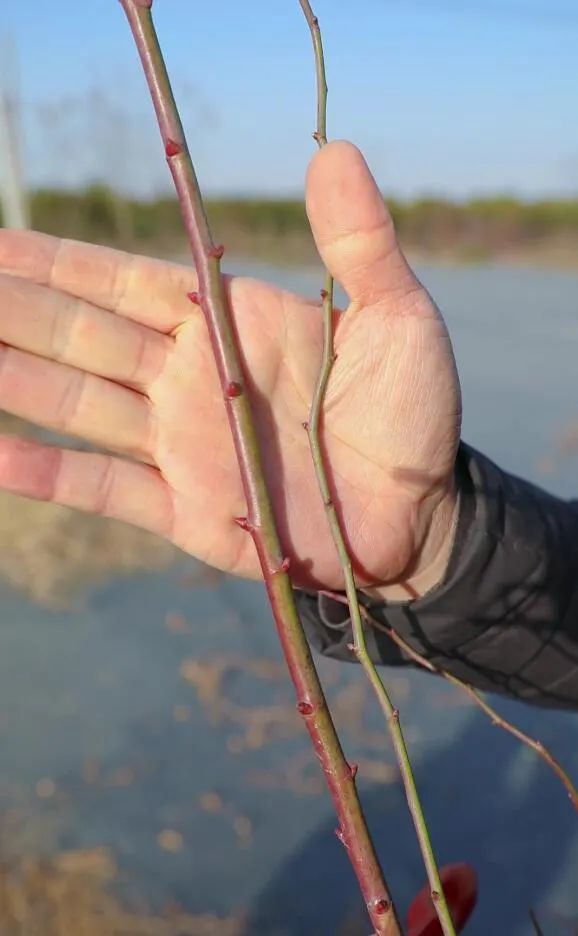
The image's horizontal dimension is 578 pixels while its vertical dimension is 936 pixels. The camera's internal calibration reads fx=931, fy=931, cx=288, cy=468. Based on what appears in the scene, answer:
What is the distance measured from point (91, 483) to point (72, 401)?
68 millimetres

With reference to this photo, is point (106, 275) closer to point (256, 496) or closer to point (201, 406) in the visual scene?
point (201, 406)

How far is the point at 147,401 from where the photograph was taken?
745 mm

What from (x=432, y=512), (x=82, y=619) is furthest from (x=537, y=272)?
(x=432, y=512)

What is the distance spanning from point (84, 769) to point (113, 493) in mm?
863

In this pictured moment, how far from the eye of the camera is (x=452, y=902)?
54cm

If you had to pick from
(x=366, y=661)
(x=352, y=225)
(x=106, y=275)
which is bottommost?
(x=366, y=661)

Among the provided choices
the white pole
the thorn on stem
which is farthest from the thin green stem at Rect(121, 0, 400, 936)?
the white pole

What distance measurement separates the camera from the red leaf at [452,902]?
1.69 ft

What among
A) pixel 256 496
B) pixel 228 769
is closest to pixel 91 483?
pixel 256 496

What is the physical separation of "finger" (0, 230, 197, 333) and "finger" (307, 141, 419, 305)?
16cm

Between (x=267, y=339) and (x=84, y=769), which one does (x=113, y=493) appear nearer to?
(x=267, y=339)

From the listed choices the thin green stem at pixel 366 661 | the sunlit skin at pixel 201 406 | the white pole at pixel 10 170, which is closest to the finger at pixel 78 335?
the sunlit skin at pixel 201 406

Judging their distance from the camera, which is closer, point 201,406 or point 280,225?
point 201,406

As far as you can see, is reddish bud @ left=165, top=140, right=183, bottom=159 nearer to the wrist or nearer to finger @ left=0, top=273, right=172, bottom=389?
finger @ left=0, top=273, right=172, bottom=389
